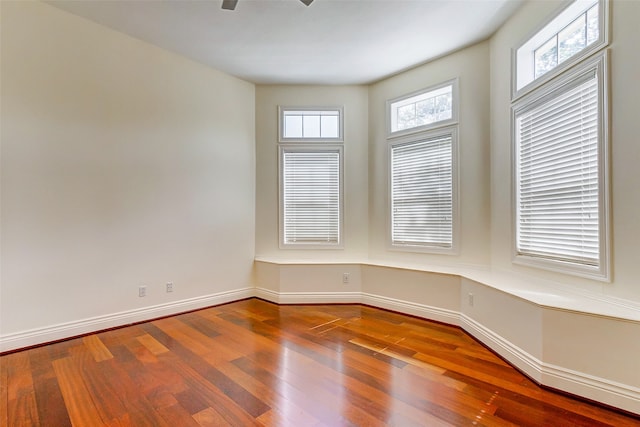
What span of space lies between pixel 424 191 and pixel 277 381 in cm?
275

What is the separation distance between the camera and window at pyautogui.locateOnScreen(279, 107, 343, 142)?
4.49m

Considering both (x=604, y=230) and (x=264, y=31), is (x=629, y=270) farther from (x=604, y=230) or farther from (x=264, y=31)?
(x=264, y=31)

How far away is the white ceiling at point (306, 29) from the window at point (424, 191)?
1.01 metres

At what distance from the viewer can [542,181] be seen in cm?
269

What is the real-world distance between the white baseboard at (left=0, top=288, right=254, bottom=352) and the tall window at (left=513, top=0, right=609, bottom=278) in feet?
11.4

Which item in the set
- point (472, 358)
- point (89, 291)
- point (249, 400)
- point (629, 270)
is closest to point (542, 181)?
point (629, 270)

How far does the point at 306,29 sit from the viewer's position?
10.5 ft

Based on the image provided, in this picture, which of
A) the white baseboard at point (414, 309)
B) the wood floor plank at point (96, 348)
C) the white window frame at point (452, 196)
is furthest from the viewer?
the white window frame at point (452, 196)

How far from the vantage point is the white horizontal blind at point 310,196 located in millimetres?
4480

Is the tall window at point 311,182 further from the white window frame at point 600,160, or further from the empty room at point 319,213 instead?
the white window frame at point 600,160

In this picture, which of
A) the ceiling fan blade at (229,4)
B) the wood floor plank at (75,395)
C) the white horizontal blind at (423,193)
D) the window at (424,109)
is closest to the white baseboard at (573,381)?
the white horizontal blind at (423,193)

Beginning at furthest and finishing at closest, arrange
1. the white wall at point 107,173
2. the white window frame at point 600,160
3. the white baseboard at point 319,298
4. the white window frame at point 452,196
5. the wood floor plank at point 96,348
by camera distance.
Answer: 1. the white baseboard at point 319,298
2. the white window frame at point 452,196
3. the white wall at point 107,173
4. the wood floor plank at point 96,348
5. the white window frame at point 600,160

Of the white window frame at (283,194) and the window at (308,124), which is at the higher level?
the window at (308,124)

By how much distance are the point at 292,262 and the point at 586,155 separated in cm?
315
